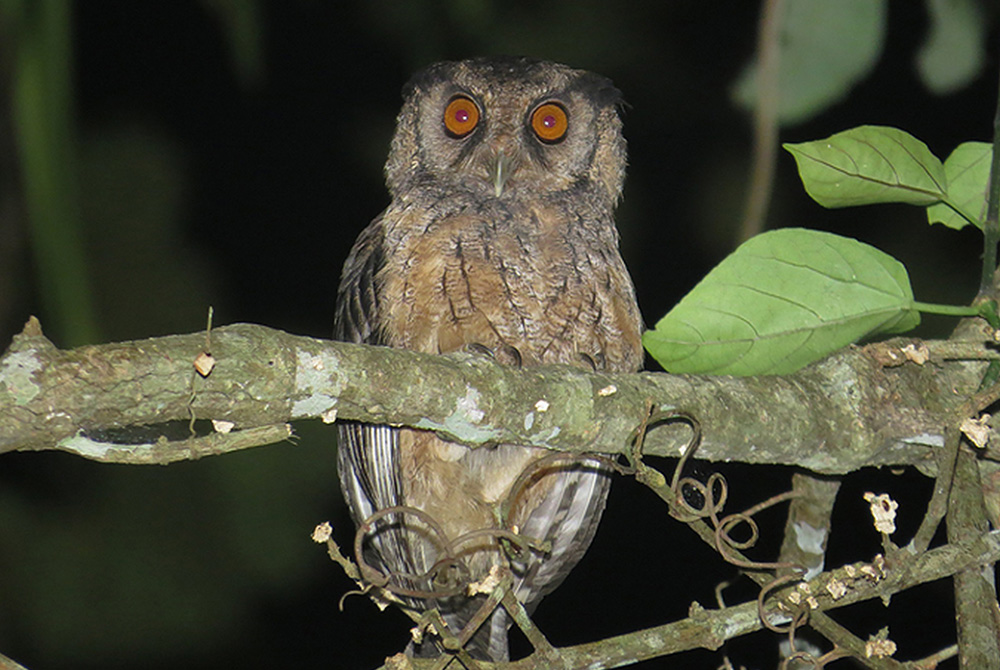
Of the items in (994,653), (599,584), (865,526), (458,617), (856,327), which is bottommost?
(599,584)

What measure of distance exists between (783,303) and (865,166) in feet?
0.72

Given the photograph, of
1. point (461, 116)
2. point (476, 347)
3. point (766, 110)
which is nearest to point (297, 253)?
point (461, 116)

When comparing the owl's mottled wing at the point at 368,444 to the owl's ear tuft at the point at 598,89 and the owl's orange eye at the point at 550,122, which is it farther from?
the owl's ear tuft at the point at 598,89

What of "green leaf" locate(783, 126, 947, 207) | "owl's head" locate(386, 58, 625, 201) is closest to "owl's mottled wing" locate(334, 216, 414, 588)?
"owl's head" locate(386, 58, 625, 201)

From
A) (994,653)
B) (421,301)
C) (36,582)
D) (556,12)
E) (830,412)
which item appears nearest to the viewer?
(994,653)

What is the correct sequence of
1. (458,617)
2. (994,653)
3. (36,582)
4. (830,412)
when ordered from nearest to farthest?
(994,653) → (830,412) → (458,617) → (36,582)

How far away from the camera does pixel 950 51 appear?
174cm

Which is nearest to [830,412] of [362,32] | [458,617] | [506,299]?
[506,299]

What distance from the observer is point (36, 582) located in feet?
9.70

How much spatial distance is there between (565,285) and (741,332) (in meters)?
0.82

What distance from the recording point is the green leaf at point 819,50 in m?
1.66

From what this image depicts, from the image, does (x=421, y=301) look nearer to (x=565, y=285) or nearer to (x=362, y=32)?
(x=565, y=285)

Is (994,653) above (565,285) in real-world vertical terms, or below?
below

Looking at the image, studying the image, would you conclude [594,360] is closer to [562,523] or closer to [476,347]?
[476,347]
